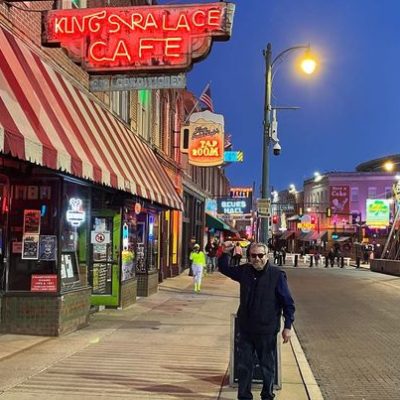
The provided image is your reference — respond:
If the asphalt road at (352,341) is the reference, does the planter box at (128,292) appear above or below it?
above

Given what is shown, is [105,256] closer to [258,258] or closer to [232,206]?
[258,258]

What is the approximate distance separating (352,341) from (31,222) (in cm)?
620

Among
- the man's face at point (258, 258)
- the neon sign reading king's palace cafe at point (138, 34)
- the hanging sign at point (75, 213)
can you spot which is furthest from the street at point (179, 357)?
the neon sign reading king's palace cafe at point (138, 34)

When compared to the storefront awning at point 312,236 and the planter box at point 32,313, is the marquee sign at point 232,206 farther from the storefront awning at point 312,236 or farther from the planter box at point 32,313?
the storefront awning at point 312,236

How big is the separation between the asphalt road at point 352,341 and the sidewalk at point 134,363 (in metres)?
0.38

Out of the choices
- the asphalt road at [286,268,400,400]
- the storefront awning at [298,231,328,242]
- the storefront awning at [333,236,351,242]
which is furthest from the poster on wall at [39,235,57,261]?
the storefront awning at [298,231,328,242]

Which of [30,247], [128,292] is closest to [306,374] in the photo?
[30,247]

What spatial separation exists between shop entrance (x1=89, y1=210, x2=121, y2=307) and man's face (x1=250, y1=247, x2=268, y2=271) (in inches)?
328

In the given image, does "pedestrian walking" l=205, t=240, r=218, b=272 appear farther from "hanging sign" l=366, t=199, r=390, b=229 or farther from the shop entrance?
"hanging sign" l=366, t=199, r=390, b=229

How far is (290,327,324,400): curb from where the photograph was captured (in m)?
7.30

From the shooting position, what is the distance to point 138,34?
33.1ft

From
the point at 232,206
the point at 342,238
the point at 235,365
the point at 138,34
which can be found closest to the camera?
the point at 235,365

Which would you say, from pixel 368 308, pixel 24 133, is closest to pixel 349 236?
pixel 368 308

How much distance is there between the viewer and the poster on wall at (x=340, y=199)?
77312mm
